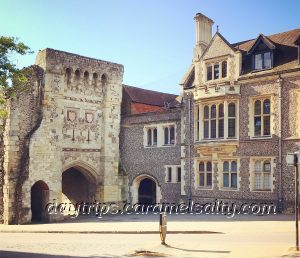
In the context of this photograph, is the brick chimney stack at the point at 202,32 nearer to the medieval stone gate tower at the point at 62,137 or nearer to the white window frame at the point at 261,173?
the medieval stone gate tower at the point at 62,137

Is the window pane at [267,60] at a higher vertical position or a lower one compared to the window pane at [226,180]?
higher

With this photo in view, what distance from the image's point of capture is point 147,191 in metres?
30.6

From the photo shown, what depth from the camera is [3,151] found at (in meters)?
24.5

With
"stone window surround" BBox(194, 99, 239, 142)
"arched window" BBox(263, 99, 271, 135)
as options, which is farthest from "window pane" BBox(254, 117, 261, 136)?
"stone window surround" BBox(194, 99, 239, 142)

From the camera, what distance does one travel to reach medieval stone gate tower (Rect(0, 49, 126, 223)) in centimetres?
2416

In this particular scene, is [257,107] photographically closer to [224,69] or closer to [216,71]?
[224,69]

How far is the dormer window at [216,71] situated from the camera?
1000 inches

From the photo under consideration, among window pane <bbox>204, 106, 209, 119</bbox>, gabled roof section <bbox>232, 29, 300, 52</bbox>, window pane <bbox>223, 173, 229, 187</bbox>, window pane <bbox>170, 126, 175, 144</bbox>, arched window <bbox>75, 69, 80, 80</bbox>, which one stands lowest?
window pane <bbox>223, 173, 229, 187</bbox>

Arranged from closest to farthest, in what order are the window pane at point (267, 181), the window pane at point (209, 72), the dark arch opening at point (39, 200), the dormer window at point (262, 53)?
the window pane at point (267, 181) < the dormer window at point (262, 53) < the dark arch opening at point (39, 200) < the window pane at point (209, 72)

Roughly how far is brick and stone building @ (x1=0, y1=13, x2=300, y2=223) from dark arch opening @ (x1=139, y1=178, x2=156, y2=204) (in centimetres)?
8

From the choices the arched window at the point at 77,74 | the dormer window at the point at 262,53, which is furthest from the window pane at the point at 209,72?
the arched window at the point at 77,74

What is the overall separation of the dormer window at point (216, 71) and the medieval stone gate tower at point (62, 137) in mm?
6967

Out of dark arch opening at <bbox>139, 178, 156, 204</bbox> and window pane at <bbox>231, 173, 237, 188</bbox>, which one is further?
dark arch opening at <bbox>139, 178, 156, 204</bbox>

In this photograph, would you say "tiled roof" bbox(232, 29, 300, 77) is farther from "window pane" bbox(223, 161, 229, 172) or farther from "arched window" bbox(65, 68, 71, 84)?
"arched window" bbox(65, 68, 71, 84)
